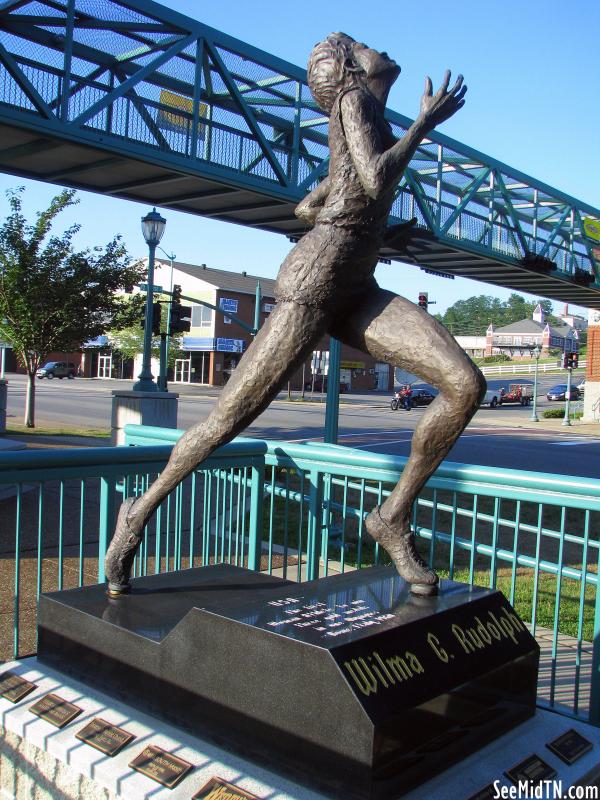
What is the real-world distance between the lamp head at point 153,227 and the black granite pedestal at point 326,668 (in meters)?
12.9

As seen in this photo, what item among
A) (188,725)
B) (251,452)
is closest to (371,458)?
(251,452)

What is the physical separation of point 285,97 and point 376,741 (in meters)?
11.8

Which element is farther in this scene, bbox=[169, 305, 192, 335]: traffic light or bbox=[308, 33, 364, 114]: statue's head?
bbox=[169, 305, 192, 335]: traffic light

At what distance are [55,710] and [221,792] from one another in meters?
0.87

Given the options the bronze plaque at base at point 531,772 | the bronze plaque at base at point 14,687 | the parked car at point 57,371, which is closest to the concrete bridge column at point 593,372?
the bronze plaque at base at point 531,772

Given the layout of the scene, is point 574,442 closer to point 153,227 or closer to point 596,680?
point 153,227

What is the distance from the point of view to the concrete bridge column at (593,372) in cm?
3709

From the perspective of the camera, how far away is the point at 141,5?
10008mm

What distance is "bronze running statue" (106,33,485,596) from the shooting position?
3119 millimetres

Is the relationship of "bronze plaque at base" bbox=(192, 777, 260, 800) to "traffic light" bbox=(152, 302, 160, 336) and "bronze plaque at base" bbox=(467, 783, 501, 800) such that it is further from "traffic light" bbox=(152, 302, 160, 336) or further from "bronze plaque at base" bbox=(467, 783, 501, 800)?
"traffic light" bbox=(152, 302, 160, 336)

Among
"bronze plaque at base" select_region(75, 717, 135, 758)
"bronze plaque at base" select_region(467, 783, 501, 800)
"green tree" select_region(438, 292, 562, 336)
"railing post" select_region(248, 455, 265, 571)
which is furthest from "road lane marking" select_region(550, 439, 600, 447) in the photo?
"green tree" select_region(438, 292, 562, 336)

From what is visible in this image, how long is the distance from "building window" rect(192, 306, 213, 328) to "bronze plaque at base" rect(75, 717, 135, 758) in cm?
5730

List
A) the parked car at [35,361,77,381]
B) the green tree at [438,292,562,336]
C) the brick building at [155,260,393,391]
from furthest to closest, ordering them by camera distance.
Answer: the green tree at [438,292,562,336] < the parked car at [35,361,77,381] < the brick building at [155,260,393,391]

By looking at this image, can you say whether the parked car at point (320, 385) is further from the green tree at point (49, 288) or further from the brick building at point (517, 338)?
the brick building at point (517, 338)
